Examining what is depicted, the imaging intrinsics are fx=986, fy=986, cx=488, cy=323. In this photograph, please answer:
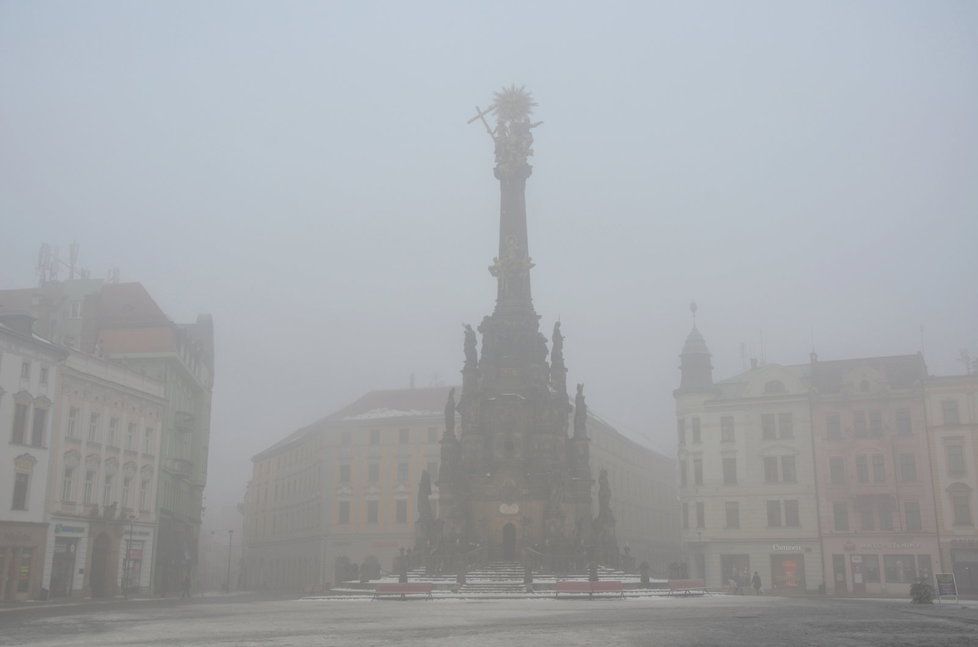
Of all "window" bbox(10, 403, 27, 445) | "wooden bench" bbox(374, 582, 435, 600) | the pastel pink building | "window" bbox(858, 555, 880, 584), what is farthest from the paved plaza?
"window" bbox(858, 555, 880, 584)

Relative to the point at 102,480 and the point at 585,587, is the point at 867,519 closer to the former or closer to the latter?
the point at 585,587

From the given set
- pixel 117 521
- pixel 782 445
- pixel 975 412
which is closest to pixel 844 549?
pixel 782 445

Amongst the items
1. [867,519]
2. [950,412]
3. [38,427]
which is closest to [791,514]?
[867,519]

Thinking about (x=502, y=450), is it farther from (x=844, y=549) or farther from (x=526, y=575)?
(x=844, y=549)

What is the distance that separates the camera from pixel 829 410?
6525 centimetres

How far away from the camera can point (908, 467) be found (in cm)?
6216

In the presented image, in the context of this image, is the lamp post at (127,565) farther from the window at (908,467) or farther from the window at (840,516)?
the window at (908,467)

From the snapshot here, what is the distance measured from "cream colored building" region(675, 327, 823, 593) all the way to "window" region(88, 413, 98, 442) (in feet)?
127

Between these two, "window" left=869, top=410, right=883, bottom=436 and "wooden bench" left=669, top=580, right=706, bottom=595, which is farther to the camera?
"window" left=869, top=410, right=883, bottom=436

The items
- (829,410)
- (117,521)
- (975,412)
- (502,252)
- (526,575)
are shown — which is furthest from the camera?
(829,410)

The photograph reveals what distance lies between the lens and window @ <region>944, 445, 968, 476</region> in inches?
2386

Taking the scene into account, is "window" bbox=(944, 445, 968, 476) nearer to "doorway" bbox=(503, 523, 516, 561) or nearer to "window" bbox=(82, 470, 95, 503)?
"doorway" bbox=(503, 523, 516, 561)

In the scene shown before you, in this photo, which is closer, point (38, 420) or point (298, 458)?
point (38, 420)

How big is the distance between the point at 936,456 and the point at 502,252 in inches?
1264
